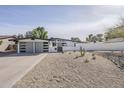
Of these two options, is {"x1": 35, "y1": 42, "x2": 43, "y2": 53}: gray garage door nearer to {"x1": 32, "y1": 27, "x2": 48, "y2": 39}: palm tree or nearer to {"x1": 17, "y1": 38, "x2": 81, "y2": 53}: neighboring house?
{"x1": 17, "y1": 38, "x2": 81, "y2": 53}: neighboring house

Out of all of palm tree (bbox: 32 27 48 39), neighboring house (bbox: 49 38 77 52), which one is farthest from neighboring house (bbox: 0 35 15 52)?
neighboring house (bbox: 49 38 77 52)

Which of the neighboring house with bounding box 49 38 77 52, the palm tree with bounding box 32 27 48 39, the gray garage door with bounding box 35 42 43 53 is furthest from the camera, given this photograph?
the palm tree with bounding box 32 27 48 39

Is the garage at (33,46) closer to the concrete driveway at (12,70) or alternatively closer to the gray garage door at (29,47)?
the gray garage door at (29,47)

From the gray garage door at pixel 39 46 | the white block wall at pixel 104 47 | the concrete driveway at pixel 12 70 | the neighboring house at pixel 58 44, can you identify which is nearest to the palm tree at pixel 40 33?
the neighboring house at pixel 58 44

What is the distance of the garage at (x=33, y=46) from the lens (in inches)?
1324

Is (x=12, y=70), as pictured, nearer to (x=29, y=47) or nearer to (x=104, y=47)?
(x=29, y=47)

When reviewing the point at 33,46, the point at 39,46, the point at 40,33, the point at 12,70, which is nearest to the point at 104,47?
the point at 39,46

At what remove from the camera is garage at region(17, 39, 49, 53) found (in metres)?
33.6
